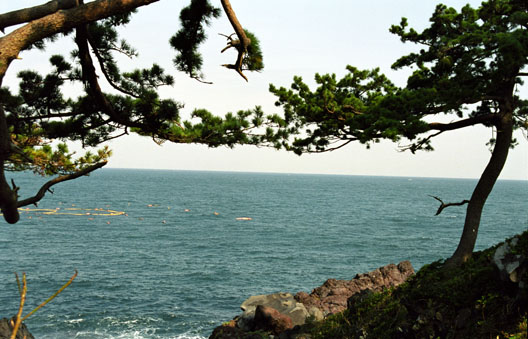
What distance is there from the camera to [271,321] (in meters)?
17.4

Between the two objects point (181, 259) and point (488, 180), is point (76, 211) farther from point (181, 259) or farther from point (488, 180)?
point (488, 180)

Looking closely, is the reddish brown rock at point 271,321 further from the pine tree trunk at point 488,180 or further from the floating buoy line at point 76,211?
the floating buoy line at point 76,211

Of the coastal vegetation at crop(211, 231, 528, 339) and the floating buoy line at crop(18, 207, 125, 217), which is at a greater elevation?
the coastal vegetation at crop(211, 231, 528, 339)

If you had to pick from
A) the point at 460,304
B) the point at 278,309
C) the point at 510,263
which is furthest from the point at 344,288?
the point at 510,263

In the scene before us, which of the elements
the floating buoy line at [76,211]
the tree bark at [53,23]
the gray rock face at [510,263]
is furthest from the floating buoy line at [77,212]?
the tree bark at [53,23]

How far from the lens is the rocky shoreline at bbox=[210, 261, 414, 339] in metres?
17.1

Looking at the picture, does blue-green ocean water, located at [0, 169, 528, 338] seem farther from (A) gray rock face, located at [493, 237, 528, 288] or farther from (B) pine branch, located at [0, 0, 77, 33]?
(B) pine branch, located at [0, 0, 77, 33]

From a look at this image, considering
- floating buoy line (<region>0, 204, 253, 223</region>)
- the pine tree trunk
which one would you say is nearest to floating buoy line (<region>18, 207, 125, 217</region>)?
floating buoy line (<region>0, 204, 253, 223</region>)

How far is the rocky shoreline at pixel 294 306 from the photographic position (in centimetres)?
1714

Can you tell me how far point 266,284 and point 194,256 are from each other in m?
13.3

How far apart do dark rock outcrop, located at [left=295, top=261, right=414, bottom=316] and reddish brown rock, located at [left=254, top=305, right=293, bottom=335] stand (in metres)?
4.23

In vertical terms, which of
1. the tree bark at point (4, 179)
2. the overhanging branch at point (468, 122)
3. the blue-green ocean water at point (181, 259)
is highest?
the overhanging branch at point (468, 122)

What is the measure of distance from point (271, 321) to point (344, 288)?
26.9 ft

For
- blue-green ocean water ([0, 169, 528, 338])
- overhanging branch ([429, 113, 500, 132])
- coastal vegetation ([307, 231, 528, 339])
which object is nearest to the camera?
coastal vegetation ([307, 231, 528, 339])
